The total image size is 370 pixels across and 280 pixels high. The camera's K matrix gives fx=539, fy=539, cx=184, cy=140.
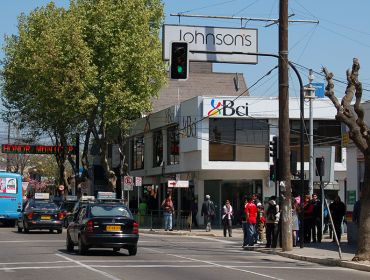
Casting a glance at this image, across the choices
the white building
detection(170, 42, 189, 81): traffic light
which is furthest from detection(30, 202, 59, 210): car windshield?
detection(170, 42, 189, 81): traffic light

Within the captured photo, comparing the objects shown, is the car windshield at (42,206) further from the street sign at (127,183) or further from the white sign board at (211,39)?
the white sign board at (211,39)

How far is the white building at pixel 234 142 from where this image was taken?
32500mm

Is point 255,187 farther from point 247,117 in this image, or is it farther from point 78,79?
point 78,79

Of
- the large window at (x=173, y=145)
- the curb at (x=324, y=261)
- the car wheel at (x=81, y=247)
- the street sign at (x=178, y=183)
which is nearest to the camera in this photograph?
the curb at (x=324, y=261)

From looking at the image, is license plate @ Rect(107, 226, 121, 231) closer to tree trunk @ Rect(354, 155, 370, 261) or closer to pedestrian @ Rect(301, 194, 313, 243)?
tree trunk @ Rect(354, 155, 370, 261)

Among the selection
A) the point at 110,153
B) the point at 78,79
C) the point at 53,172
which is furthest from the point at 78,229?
the point at 53,172

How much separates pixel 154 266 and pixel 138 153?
32308 mm

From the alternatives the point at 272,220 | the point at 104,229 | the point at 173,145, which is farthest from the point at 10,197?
the point at 104,229

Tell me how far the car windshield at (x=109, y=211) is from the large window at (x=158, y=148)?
23.4m

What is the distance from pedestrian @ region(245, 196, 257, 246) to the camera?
1903 centimetres

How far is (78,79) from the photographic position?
32938mm

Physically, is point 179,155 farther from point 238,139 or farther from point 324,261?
point 324,261

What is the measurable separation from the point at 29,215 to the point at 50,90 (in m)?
11.7

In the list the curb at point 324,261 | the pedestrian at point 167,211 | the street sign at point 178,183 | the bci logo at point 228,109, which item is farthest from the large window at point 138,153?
the curb at point 324,261
